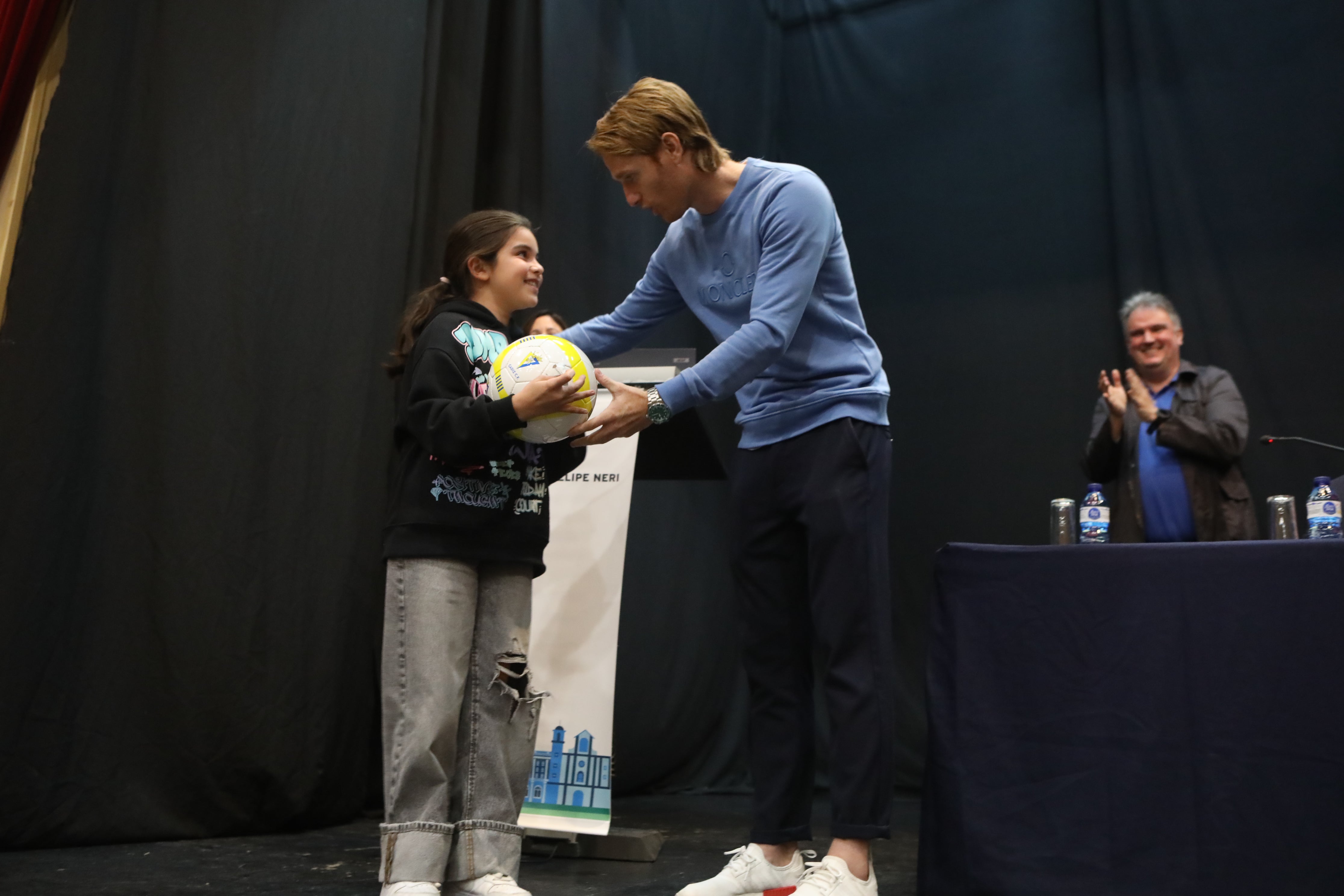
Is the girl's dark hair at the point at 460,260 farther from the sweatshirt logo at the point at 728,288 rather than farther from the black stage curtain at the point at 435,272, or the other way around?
the black stage curtain at the point at 435,272

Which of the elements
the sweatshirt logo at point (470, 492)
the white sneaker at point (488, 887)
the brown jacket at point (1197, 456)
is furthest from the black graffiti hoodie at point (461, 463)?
the brown jacket at point (1197, 456)

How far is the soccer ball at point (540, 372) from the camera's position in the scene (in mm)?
1764

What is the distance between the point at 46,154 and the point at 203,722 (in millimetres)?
1407

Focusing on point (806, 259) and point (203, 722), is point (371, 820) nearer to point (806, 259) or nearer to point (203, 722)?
point (203, 722)

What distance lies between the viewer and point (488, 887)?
1761 mm

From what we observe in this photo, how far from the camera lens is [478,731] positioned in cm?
187

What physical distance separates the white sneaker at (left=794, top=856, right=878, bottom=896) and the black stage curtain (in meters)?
1.64

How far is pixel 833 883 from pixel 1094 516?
1424 millimetres

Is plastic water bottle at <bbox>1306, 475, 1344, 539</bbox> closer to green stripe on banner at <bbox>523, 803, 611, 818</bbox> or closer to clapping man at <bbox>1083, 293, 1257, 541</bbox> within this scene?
clapping man at <bbox>1083, 293, 1257, 541</bbox>

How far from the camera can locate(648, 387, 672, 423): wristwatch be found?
6.08ft

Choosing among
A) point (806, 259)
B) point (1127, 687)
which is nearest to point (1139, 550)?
point (1127, 687)

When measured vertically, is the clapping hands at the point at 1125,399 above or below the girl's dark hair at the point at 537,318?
below

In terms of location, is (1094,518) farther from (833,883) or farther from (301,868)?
(301,868)

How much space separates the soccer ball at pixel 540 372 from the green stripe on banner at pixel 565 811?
1.11 meters
